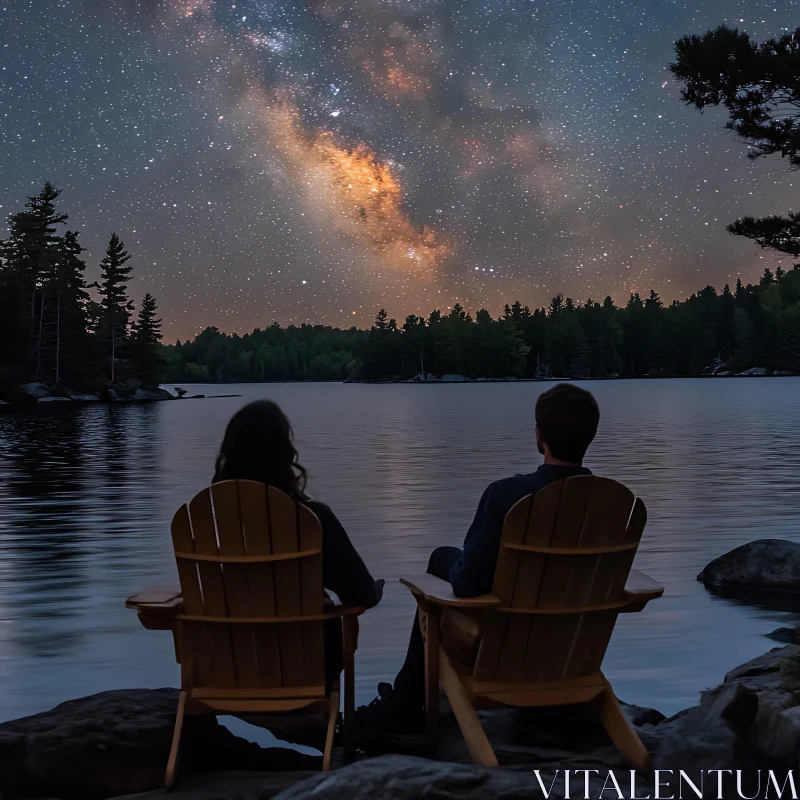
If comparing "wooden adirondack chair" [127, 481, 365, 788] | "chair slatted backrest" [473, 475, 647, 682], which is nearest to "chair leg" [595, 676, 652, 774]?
"chair slatted backrest" [473, 475, 647, 682]

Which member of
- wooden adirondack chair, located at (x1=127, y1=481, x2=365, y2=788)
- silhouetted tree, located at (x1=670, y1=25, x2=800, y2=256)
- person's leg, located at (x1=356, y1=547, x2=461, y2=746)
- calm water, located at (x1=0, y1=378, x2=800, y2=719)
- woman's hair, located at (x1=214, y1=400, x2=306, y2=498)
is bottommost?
calm water, located at (x1=0, y1=378, x2=800, y2=719)

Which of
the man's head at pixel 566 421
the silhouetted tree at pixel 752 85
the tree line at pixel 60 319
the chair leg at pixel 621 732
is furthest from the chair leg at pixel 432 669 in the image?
the tree line at pixel 60 319

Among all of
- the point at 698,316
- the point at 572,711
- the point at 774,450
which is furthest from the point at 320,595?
the point at 698,316

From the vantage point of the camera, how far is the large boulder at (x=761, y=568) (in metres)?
9.45

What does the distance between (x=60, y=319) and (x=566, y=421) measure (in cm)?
8991

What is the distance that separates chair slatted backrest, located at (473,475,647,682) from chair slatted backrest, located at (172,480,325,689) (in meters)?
0.80

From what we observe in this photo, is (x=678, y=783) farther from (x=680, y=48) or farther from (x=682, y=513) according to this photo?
(x=680, y=48)

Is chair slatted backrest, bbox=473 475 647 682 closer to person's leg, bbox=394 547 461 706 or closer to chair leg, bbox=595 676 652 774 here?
chair leg, bbox=595 676 652 774

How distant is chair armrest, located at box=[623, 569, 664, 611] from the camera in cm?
430

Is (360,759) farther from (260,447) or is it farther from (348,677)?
(260,447)

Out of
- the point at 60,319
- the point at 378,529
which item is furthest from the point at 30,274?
the point at 378,529

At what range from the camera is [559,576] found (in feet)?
13.5

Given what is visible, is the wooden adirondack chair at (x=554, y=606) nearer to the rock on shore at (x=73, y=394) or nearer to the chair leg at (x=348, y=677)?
the chair leg at (x=348, y=677)

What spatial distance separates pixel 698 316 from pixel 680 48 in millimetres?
180498
